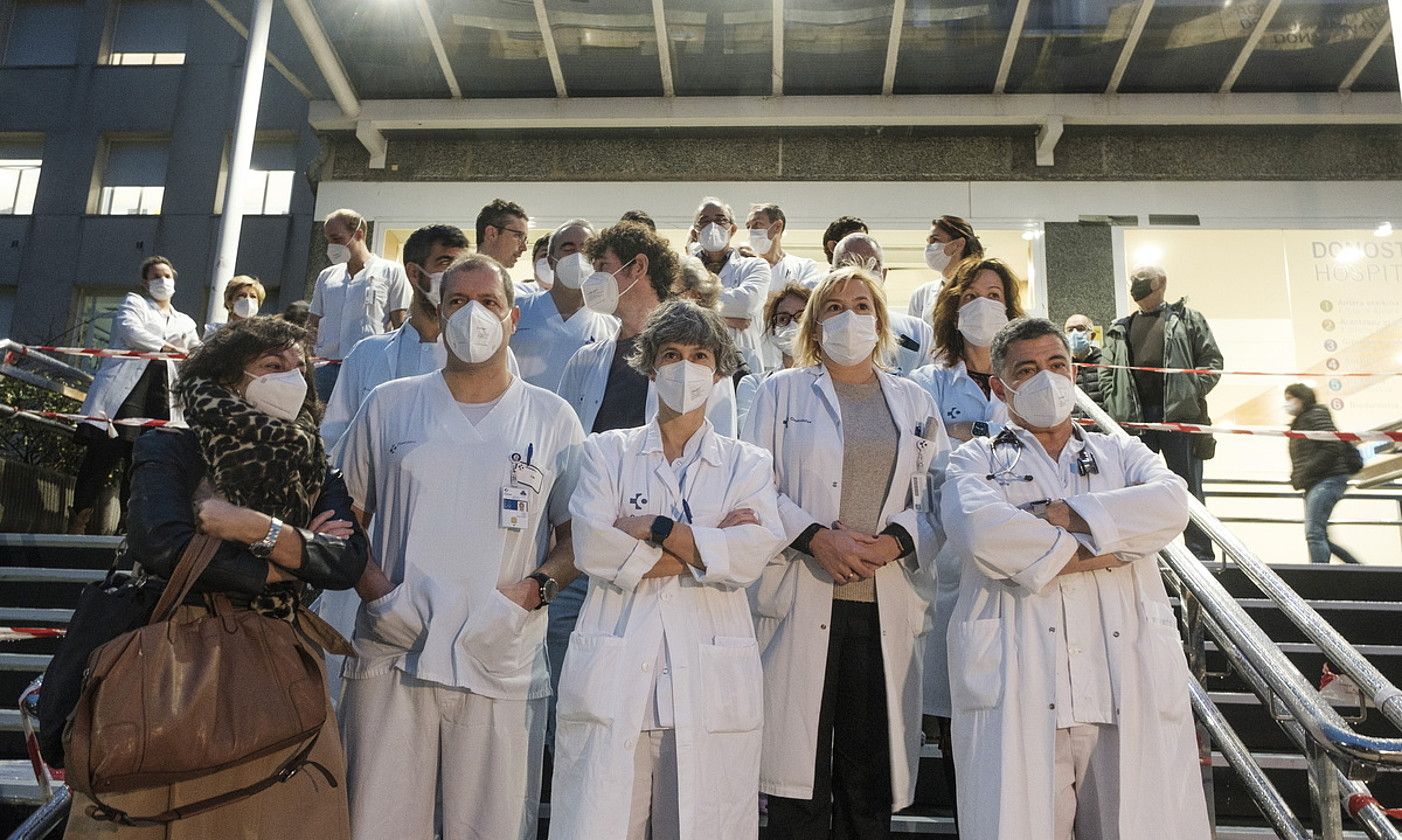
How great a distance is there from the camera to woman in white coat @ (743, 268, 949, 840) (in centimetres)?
335

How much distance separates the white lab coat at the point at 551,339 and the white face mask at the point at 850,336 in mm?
1160

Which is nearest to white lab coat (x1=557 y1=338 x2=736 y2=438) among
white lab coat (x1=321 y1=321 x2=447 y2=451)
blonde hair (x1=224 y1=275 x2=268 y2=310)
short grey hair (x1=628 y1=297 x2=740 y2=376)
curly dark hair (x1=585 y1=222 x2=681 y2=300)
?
short grey hair (x1=628 y1=297 x2=740 y2=376)

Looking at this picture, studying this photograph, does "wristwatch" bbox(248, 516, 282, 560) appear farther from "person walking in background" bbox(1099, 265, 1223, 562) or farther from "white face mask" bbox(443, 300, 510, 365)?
"person walking in background" bbox(1099, 265, 1223, 562)

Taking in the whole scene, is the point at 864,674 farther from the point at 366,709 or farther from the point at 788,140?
the point at 788,140

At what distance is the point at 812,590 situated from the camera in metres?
3.49

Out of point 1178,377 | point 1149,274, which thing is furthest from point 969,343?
point 1149,274

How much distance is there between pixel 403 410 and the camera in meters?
3.35

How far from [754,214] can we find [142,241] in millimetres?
13644

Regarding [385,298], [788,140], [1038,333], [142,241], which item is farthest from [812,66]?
[142,241]

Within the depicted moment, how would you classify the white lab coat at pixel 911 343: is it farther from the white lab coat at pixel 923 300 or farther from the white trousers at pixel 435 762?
the white trousers at pixel 435 762

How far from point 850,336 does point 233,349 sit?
6.72ft

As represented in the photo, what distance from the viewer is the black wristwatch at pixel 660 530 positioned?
303 centimetres

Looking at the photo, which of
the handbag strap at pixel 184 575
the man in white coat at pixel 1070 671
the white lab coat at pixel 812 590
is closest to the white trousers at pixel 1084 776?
the man in white coat at pixel 1070 671

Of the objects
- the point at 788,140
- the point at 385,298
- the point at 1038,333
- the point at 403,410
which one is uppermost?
the point at 788,140
